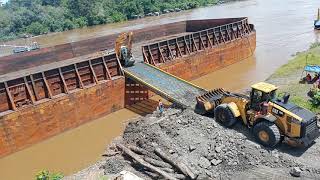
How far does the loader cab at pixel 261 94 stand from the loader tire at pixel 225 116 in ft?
2.60

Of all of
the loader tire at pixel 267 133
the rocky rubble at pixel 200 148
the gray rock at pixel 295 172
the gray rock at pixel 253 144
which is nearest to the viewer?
the gray rock at pixel 295 172

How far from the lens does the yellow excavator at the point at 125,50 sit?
16.5 meters

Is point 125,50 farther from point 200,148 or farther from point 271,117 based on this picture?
point 271,117

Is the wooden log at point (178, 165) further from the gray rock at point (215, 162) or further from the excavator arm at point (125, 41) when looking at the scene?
the excavator arm at point (125, 41)

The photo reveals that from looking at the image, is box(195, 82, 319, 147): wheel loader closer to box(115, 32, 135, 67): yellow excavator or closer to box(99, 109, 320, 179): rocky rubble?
Result: box(99, 109, 320, 179): rocky rubble

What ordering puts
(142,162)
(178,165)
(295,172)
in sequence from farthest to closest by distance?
(142,162), (178,165), (295,172)

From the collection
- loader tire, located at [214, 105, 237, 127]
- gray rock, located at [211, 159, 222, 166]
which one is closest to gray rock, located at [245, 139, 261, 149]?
loader tire, located at [214, 105, 237, 127]

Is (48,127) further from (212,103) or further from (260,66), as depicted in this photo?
(260,66)

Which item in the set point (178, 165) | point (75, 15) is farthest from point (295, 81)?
point (75, 15)

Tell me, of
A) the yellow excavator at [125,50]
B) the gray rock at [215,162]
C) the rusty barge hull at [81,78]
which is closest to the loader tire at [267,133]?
the gray rock at [215,162]

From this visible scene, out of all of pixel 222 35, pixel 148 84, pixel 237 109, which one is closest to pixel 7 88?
pixel 148 84

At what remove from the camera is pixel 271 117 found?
1007 centimetres

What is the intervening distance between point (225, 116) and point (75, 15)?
52565 millimetres

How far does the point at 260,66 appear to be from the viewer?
2253 centimetres
